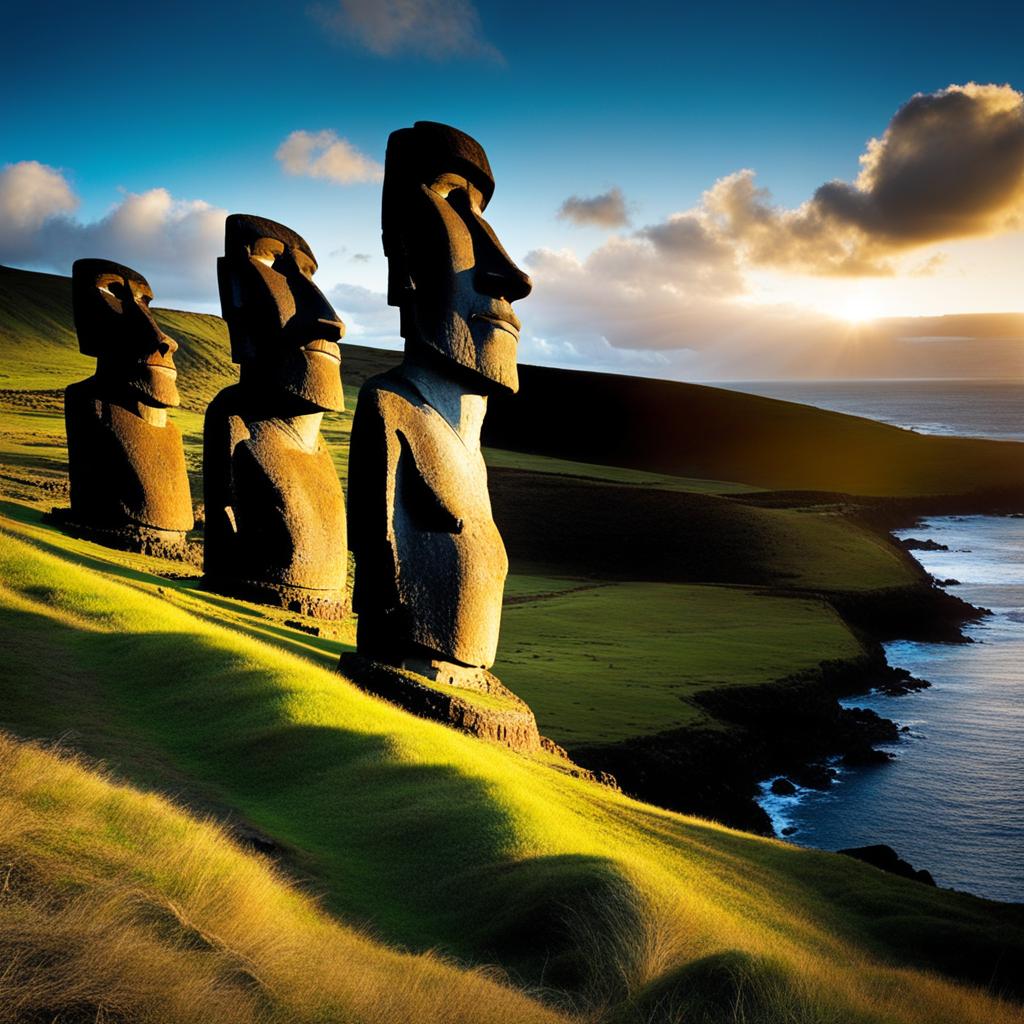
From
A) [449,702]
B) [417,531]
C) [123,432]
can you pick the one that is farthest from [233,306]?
[449,702]

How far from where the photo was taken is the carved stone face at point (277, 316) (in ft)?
67.4

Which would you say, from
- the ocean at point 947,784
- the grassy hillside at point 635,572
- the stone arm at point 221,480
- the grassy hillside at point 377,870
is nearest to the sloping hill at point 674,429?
the grassy hillside at point 635,572

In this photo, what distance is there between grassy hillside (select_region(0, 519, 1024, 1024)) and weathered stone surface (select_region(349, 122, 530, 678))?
57.6 inches

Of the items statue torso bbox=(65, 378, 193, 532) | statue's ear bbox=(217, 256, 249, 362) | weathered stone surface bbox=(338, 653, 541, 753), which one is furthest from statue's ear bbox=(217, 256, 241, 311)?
weathered stone surface bbox=(338, 653, 541, 753)

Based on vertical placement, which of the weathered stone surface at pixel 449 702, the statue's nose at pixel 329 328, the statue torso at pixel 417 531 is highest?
the statue's nose at pixel 329 328

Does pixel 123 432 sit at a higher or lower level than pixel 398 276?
lower

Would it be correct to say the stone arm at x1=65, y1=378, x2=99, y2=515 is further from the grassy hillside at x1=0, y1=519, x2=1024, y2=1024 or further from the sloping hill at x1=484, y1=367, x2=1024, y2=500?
the sloping hill at x1=484, y1=367, x2=1024, y2=500

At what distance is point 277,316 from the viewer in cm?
2055

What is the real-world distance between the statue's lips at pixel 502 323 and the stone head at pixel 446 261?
0.01 meters

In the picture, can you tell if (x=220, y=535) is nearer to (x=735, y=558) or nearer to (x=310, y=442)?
(x=310, y=442)

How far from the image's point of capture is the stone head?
13.9 meters

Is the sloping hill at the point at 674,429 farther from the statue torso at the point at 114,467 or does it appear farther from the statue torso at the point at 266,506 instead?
the statue torso at the point at 266,506

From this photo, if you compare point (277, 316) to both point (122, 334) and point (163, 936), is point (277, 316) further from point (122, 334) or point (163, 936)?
point (163, 936)

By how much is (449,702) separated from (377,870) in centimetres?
454
